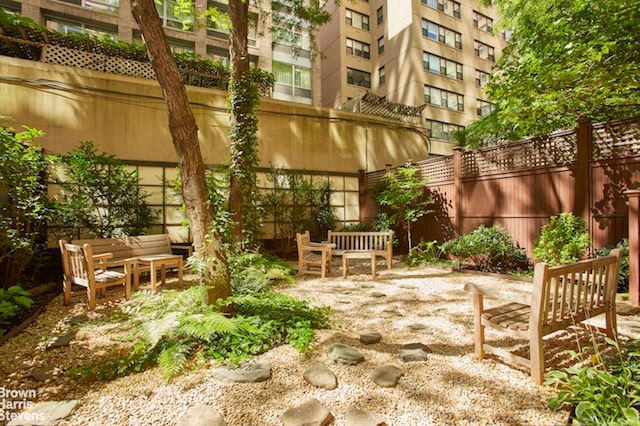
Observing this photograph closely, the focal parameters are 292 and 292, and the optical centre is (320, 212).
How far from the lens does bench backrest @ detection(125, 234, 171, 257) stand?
5.76 m

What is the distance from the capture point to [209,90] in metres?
8.80

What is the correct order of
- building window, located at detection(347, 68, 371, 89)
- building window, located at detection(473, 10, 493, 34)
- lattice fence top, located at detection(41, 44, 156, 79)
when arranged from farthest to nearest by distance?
1. building window, located at detection(473, 10, 493, 34)
2. building window, located at detection(347, 68, 371, 89)
3. lattice fence top, located at detection(41, 44, 156, 79)

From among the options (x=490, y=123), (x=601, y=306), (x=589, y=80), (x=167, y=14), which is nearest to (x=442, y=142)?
(x=490, y=123)

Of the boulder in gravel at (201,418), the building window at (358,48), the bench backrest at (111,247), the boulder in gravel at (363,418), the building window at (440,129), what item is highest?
the building window at (358,48)

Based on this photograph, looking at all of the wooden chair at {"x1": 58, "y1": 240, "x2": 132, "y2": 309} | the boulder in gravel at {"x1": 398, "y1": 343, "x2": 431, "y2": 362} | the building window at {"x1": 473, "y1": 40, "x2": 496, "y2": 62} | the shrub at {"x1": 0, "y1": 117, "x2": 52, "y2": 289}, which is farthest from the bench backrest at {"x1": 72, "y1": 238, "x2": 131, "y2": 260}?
the building window at {"x1": 473, "y1": 40, "x2": 496, "y2": 62}

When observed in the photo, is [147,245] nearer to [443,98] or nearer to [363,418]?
[363,418]

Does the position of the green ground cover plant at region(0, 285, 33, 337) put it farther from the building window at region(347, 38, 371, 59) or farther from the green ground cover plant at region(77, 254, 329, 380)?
the building window at region(347, 38, 371, 59)

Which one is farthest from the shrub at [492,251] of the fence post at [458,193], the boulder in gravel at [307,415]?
the boulder in gravel at [307,415]

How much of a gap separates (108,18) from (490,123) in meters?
16.4

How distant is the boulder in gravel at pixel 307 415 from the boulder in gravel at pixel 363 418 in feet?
0.44

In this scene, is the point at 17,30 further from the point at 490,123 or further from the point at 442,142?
the point at 442,142

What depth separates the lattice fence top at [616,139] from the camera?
16.6 feet

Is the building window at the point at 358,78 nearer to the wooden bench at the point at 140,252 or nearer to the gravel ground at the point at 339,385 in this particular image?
the wooden bench at the point at 140,252

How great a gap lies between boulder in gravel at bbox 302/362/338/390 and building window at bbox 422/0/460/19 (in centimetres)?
2314
